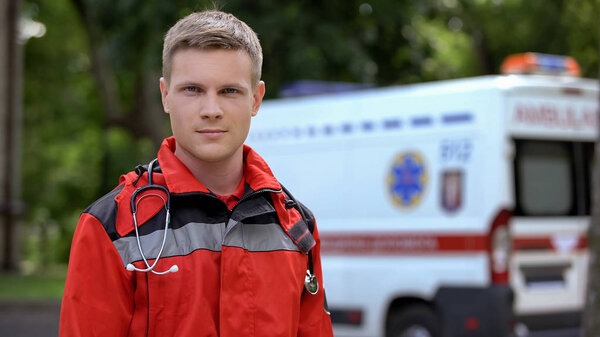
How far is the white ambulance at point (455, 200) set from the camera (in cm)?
753

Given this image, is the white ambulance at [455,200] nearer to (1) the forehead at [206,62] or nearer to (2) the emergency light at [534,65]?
(2) the emergency light at [534,65]

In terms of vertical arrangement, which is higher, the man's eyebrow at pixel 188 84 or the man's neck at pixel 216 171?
the man's eyebrow at pixel 188 84

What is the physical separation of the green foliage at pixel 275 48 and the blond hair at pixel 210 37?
2074 mm

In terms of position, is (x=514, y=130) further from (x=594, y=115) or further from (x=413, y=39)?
(x=413, y=39)

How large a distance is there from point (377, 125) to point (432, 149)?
25.8 inches

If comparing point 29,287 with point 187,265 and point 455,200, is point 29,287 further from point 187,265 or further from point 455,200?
point 187,265

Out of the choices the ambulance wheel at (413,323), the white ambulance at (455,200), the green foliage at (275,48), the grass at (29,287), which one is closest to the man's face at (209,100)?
the green foliage at (275,48)

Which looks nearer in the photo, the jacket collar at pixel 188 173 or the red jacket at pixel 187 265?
the red jacket at pixel 187 265

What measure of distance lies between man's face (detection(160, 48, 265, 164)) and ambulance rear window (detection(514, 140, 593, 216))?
5620 mm

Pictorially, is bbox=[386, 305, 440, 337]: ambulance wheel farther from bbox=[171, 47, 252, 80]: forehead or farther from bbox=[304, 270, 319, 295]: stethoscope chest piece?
bbox=[171, 47, 252, 80]: forehead

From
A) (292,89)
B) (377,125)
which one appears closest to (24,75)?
(292,89)

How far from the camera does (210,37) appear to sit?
2.27 m

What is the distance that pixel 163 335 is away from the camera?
2.18 meters

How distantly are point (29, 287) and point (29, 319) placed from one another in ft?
11.0
